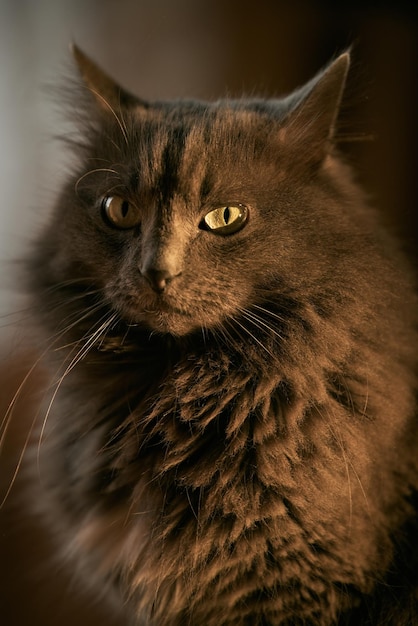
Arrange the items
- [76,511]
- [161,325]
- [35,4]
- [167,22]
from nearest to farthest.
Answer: [161,325], [76,511], [35,4], [167,22]

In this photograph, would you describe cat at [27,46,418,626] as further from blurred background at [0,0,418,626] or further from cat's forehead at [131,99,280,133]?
blurred background at [0,0,418,626]

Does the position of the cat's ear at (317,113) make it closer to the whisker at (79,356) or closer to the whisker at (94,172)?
the whisker at (94,172)

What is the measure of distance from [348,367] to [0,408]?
653 millimetres

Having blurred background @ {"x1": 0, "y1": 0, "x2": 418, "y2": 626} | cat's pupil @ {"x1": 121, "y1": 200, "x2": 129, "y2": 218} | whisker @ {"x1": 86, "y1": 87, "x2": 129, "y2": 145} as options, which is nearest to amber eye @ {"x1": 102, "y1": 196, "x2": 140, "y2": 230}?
cat's pupil @ {"x1": 121, "y1": 200, "x2": 129, "y2": 218}

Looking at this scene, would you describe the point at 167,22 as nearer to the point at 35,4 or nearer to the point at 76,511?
the point at 35,4

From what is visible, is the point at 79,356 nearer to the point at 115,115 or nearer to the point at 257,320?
the point at 257,320

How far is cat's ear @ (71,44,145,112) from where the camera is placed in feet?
3.92

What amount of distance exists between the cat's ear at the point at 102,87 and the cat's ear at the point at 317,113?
0.32 meters

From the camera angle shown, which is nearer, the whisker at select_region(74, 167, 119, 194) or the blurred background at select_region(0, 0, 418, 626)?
the whisker at select_region(74, 167, 119, 194)

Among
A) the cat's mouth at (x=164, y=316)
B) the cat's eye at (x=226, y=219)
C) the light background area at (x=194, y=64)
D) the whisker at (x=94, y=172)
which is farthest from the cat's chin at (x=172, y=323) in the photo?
the light background area at (x=194, y=64)

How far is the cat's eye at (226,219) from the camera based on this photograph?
41.6 inches

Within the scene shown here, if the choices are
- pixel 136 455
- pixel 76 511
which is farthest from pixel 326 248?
pixel 76 511

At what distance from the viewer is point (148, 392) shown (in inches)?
44.6

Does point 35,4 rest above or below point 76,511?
above
